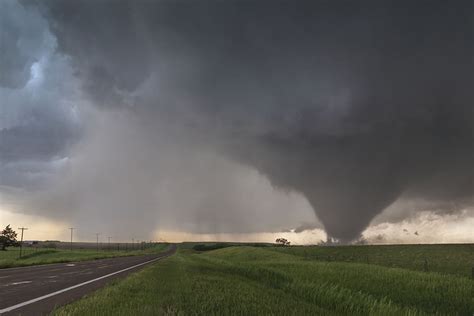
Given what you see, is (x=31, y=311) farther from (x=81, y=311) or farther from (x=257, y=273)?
(x=257, y=273)

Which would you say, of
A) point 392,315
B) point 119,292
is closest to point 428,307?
point 392,315

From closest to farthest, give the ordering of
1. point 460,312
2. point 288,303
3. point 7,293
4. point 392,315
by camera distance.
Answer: point 392,315 → point 288,303 → point 460,312 → point 7,293

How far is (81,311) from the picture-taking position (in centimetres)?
986

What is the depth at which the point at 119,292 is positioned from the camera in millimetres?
14391

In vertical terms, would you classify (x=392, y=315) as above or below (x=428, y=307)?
above

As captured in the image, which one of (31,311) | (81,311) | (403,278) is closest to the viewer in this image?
(81,311)

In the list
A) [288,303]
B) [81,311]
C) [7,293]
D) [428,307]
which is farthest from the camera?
[7,293]

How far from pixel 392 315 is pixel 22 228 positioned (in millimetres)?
138404

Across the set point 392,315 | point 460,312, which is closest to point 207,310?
point 392,315

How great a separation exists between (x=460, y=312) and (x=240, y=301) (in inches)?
347

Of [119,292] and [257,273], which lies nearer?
[119,292]

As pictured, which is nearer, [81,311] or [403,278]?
[81,311]

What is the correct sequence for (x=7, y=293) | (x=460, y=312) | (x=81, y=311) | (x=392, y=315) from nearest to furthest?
(x=392, y=315) → (x=81, y=311) → (x=460, y=312) → (x=7, y=293)

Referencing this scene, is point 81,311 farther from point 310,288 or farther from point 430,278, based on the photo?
point 430,278
